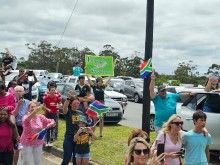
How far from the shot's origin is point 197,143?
16.0ft

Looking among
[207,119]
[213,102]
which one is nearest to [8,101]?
[207,119]

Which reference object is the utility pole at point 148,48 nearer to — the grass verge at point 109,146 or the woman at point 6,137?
the grass verge at point 109,146

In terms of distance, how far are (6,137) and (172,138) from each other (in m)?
2.71

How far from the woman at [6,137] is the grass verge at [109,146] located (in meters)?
2.32

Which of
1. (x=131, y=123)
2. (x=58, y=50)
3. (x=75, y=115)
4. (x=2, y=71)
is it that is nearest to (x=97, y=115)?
(x=75, y=115)

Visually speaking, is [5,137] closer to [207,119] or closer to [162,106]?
[162,106]

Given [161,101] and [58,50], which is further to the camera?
[58,50]

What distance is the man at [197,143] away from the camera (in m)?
4.89

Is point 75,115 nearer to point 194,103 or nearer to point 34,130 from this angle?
point 34,130

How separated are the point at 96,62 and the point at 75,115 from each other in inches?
190

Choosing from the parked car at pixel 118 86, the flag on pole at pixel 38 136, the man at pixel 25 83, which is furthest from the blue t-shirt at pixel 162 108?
the parked car at pixel 118 86

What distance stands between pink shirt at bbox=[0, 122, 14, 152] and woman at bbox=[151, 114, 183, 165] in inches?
96.8

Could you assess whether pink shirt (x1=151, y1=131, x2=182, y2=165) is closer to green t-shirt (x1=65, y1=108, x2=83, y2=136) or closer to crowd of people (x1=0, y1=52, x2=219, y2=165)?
crowd of people (x1=0, y1=52, x2=219, y2=165)

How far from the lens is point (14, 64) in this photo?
40.3 feet
